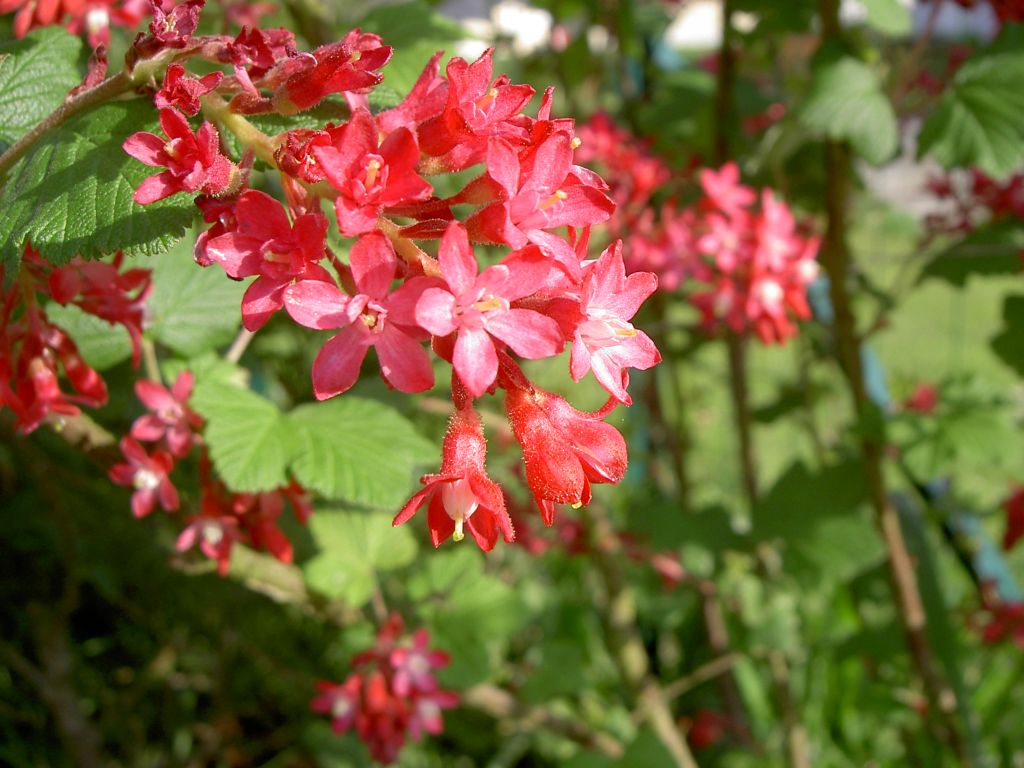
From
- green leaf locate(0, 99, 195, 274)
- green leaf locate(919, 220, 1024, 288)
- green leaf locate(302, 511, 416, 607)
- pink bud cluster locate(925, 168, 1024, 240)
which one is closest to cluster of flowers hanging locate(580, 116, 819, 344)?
green leaf locate(919, 220, 1024, 288)

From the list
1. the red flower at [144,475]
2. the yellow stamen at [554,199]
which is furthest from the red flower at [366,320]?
the red flower at [144,475]

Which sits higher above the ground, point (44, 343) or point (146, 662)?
point (44, 343)

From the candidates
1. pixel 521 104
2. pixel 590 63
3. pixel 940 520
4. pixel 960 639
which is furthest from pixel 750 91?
pixel 521 104

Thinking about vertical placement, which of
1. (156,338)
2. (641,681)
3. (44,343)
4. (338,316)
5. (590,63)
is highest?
(338,316)

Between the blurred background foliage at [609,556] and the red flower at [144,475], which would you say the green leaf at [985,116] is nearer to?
the blurred background foliage at [609,556]

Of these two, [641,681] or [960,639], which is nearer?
[641,681]

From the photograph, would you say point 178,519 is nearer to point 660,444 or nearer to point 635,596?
point 635,596

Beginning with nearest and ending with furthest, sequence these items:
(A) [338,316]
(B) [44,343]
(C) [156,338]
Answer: (A) [338,316] < (B) [44,343] < (C) [156,338]

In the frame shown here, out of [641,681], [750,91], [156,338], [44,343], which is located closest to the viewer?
[44,343]

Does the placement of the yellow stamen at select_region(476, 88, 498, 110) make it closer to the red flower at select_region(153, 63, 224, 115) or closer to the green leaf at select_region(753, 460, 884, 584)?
the red flower at select_region(153, 63, 224, 115)
